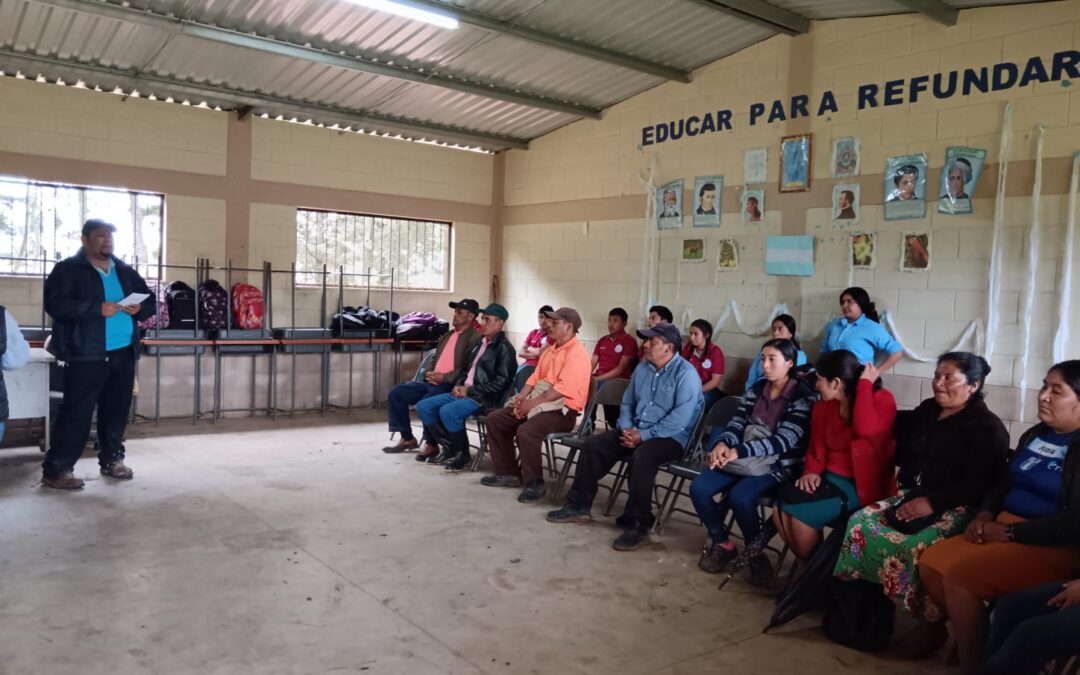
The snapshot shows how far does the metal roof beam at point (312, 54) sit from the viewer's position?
5273 mm

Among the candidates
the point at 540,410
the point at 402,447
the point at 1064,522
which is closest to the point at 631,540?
the point at 540,410

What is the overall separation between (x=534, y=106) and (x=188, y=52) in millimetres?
3058

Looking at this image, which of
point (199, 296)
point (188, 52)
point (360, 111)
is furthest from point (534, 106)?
point (199, 296)

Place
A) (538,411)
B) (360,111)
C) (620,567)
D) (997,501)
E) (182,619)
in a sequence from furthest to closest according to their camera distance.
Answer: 1. (360,111)
2. (538,411)
3. (620,567)
4. (182,619)
5. (997,501)

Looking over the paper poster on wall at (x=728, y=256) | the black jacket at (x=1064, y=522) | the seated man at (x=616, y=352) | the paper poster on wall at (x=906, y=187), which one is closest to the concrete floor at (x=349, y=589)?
the black jacket at (x=1064, y=522)

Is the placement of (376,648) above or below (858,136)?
below

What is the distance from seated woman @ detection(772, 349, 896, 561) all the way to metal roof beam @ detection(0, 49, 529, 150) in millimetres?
5950

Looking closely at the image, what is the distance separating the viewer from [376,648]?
109 inches

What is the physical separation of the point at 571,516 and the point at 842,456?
1.63m

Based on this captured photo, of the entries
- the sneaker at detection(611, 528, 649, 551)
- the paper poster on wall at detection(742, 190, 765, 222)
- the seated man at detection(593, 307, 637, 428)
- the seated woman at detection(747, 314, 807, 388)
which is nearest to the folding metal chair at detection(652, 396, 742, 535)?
the sneaker at detection(611, 528, 649, 551)

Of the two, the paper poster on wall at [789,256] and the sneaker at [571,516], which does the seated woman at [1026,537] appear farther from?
the paper poster on wall at [789,256]

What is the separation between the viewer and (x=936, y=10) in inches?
208

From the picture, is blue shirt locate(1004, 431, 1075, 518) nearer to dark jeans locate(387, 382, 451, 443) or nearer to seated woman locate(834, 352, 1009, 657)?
seated woman locate(834, 352, 1009, 657)

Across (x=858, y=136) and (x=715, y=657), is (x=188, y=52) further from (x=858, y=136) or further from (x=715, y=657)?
(x=715, y=657)
